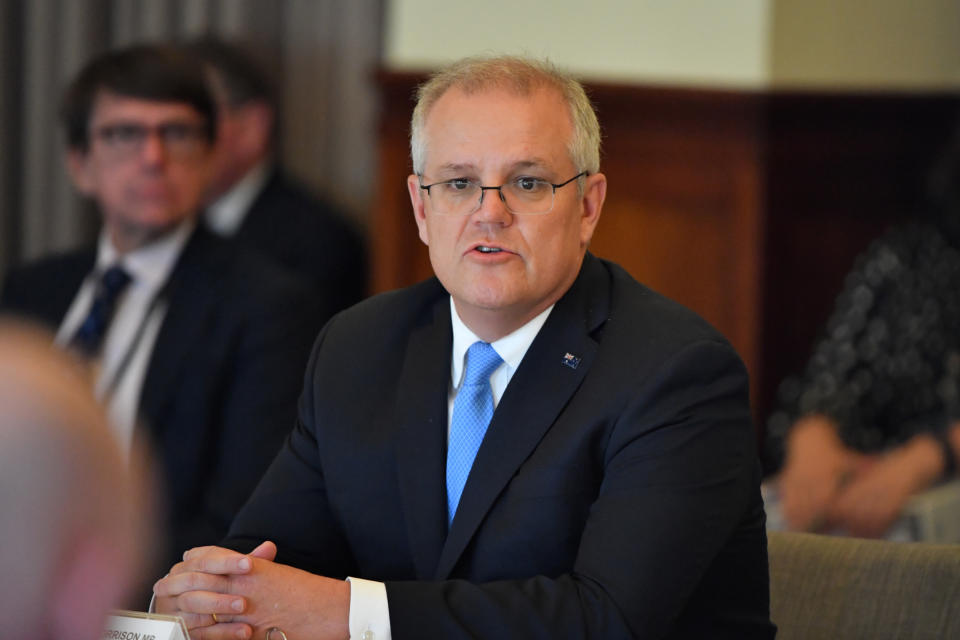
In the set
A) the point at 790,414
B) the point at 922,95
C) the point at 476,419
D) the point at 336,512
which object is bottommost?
the point at 790,414

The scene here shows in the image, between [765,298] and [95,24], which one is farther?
[95,24]

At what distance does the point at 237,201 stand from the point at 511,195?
3.14m

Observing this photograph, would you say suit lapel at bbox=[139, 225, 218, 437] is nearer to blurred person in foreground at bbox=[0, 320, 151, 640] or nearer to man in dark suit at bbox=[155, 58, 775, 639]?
man in dark suit at bbox=[155, 58, 775, 639]

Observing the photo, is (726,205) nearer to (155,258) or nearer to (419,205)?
(155,258)

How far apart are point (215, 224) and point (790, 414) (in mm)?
2323

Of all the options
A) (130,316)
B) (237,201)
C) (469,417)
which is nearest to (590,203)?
(469,417)

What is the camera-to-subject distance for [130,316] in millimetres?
3494

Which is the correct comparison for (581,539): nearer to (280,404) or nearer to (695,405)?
(695,405)

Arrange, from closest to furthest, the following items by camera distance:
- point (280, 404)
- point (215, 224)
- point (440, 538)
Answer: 1. point (440, 538)
2. point (280, 404)
3. point (215, 224)

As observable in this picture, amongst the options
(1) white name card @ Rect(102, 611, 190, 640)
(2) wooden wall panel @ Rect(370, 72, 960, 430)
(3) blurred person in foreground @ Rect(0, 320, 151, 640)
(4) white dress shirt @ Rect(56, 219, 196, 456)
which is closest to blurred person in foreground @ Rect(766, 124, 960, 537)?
(2) wooden wall panel @ Rect(370, 72, 960, 430)

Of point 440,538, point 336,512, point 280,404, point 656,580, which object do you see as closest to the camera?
point 656,580

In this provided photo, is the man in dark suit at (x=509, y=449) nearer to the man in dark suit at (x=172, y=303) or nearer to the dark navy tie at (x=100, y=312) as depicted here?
the man in dark suit at (x=172, y=303)

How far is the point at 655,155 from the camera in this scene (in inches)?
188

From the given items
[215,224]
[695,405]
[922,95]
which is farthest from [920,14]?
[695,405]
